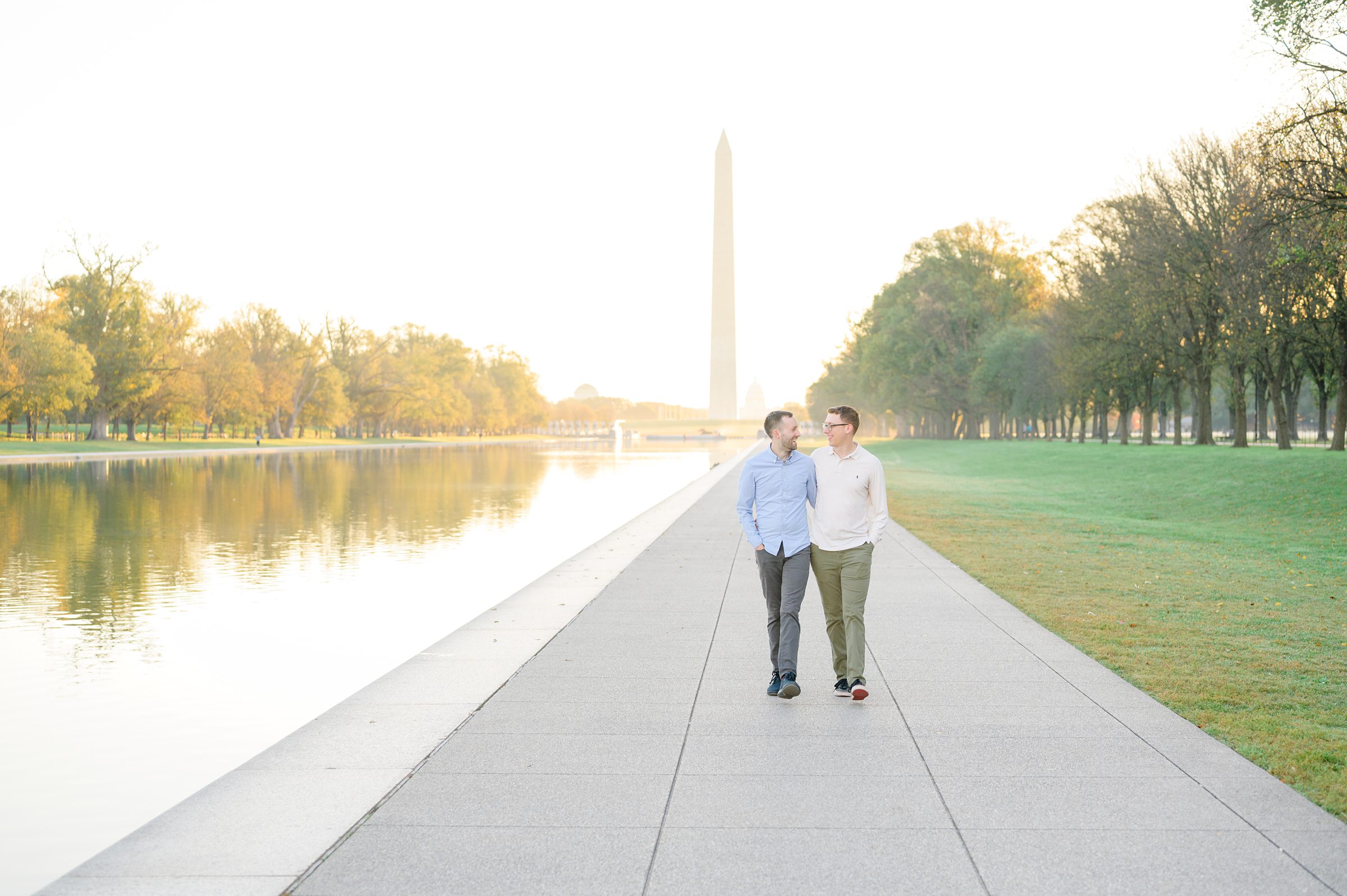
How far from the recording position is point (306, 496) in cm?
Answer: 3072

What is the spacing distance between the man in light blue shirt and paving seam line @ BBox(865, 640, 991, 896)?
73 centimetres

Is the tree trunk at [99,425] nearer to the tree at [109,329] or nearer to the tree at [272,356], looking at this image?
the tree at [109,329]

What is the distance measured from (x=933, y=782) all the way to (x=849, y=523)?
212 cm

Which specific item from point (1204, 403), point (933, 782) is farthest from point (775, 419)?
point (1204, 403)

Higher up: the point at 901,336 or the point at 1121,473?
the point at 901,336

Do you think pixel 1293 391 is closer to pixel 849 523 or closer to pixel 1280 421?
pixel 1280 421

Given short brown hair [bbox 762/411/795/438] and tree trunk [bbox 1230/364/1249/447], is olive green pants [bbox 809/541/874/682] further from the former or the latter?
tree trunk [bbox 1230/364/1249/447]

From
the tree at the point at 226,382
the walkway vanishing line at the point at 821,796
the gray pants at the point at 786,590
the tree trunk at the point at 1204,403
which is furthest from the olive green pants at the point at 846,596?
the tree at the point at 226,382

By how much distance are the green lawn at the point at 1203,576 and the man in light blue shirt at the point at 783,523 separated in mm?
2594

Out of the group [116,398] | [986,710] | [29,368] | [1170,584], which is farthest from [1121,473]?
[116,398]

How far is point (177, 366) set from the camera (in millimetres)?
77938

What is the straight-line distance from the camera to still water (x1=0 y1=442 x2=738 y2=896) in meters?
7.22

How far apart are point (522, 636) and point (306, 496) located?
2257 cm

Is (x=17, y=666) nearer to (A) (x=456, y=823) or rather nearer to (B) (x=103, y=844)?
(B) (x=103, y=844)
